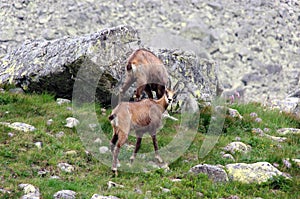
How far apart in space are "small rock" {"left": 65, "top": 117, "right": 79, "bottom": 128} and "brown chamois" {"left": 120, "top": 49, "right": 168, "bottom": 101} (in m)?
1.56

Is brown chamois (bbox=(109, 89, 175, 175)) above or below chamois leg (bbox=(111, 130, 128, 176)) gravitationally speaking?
above

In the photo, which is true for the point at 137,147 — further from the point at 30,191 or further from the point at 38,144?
the point at 30,191

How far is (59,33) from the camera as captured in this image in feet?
112

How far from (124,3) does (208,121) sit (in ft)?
77.5

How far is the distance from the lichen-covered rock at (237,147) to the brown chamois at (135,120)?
1914 mm

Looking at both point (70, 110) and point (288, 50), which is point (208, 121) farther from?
point (288, 50)

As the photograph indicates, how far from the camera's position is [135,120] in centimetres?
1172

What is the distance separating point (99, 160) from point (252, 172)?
333 cm

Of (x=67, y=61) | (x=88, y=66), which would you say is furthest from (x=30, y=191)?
(x=67, y=61)

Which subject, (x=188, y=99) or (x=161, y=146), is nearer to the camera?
(x=161, y=146)

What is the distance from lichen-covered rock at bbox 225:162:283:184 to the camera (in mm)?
11422

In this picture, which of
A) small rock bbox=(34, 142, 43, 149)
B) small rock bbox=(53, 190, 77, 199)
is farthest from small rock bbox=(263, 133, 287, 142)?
small rock bbox=(53, 190, 77, 199)

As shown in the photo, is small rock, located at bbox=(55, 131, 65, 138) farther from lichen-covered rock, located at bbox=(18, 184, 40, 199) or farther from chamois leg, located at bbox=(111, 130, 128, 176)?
lichen-covered rock, located at bbox=(18, 184, 40, 199)

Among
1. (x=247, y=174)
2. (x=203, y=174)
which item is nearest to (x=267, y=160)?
(x=247, y=174)
